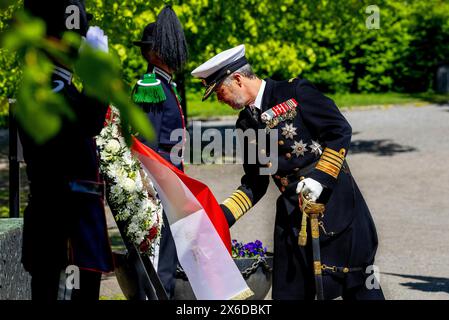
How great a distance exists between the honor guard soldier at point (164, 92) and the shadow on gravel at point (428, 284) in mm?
2178

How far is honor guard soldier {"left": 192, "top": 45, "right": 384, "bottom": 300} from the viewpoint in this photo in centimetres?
482

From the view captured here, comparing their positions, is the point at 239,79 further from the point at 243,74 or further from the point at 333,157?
the point at 333,157

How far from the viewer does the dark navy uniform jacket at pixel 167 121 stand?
6000 mm

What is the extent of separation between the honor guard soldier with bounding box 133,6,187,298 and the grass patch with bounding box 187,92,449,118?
47.3 ft

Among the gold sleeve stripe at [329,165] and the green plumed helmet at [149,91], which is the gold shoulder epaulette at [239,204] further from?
the green plumed helmet at [149,91]

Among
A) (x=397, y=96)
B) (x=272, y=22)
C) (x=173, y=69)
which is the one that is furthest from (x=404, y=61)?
(x=173, y=69)

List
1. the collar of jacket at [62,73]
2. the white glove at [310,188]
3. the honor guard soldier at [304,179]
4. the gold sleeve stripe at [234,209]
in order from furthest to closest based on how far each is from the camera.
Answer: the gold sleeve stripe at [234,209]
the honor guard soldier at [304,179]
the white glove at [310,188]
the collar of jacket at [62,73]

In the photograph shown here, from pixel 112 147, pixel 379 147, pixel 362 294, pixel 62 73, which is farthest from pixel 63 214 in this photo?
pixel 379 147

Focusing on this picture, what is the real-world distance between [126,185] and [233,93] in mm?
714

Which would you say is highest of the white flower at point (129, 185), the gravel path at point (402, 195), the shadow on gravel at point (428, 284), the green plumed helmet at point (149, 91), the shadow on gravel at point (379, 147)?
the green plumed helmet at point (149, 91)

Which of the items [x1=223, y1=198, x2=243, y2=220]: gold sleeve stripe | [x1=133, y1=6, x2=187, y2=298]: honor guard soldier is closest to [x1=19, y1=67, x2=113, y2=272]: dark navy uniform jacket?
[x1=223, y1=198, x2=243, y2=220]: gold sleeve stripe

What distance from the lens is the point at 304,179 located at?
189 inches

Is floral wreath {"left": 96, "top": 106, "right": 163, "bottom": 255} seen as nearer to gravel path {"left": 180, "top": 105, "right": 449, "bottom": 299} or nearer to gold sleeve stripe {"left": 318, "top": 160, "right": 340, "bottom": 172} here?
gold sleeve stripe {"left": 318, "top": 160, "right": 340, "bottom": 172}

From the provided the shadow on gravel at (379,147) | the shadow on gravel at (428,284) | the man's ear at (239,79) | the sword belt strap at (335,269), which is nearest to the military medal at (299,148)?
the man's ear at (239,79)
